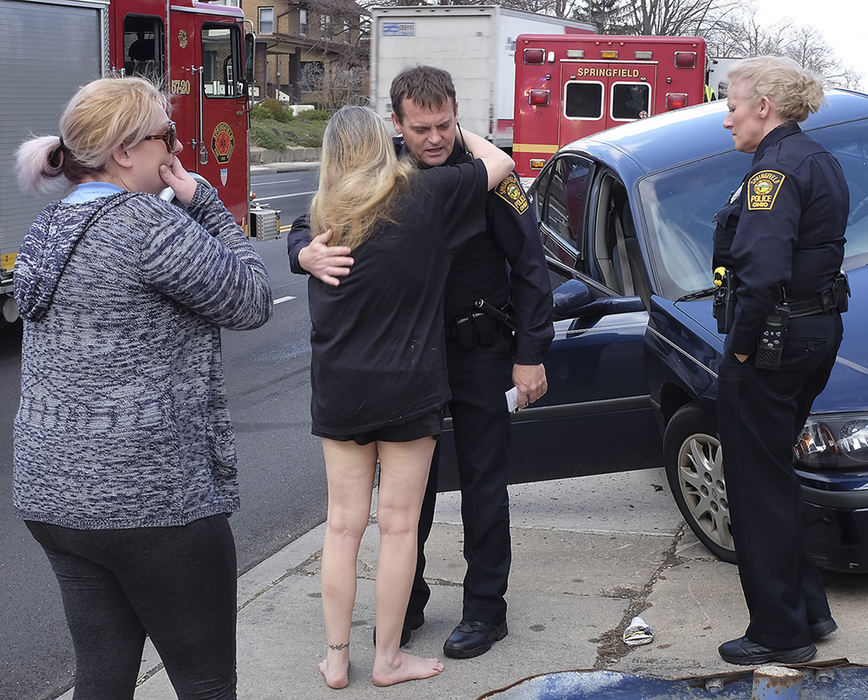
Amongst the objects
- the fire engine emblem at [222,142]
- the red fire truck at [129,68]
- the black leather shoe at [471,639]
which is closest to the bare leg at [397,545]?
the black leather shoe at [471,639]

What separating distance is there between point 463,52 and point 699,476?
1621 cm

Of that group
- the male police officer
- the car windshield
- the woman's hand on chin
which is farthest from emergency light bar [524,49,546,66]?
the woman's hand on chin

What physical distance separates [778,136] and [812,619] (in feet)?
4.93

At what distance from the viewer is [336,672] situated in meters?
3.60

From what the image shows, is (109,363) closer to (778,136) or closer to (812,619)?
(778,136)

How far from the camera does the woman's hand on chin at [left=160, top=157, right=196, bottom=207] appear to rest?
257cm

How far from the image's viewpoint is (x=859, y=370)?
3840 mm

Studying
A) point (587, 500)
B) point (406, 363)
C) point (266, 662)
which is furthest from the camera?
point (587, 500)

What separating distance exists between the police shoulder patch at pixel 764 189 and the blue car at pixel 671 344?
0.82 metres

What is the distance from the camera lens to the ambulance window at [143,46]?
10.6 m

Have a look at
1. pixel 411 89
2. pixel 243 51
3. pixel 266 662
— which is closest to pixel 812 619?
pixel 266 662

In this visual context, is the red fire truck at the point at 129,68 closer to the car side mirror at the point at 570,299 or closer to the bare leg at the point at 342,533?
the car side mirror at the point at 570,299

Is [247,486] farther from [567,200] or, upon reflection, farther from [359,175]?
[359,175]

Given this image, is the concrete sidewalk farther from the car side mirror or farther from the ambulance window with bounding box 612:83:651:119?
the ambulance window with bounding box 612:83:651:119
